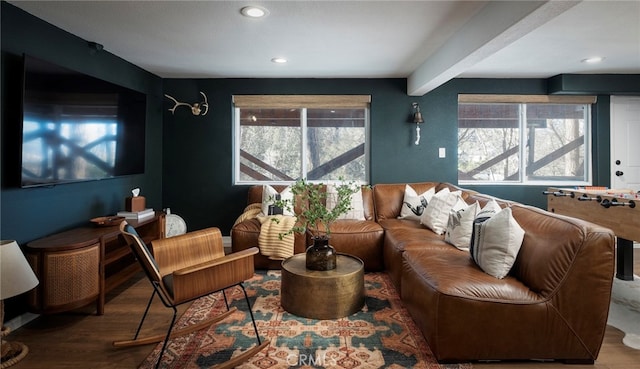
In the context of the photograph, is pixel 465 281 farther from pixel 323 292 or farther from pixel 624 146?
pixel 624 146

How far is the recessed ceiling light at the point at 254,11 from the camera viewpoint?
2.37 m

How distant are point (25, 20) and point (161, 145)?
84.4 inches

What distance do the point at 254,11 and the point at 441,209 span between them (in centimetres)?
234

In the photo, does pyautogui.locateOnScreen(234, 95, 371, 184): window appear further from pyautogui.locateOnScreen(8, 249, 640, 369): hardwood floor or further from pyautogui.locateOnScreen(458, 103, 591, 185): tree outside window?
pyautogui.locateOnScreen(8, 249, 640, 369): hardwood floor

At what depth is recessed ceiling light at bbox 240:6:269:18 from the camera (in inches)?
93.2

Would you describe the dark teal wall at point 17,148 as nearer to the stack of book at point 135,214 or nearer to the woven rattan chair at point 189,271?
the stack of book at point 135,214

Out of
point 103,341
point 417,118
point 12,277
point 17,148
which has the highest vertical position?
point 417,118

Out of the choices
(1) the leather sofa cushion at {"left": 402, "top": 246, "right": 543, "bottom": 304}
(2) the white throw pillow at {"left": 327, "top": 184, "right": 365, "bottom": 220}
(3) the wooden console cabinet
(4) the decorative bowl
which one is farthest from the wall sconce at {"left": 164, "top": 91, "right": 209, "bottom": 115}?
(1) the leather sofa cushion at {"left": 402, "top": 246, "right": 543, "bottom": 304}

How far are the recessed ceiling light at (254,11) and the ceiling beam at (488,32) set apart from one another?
59.6 inches

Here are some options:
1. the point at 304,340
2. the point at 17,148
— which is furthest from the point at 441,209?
the point at 17,148

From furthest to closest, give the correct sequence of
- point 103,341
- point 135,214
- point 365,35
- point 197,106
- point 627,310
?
1. point 197,106
2. point 135,214
3. point 365,35
4. point 627,310
5. point 103,341

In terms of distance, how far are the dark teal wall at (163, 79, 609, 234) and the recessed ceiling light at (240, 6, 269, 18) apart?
1.97 metres

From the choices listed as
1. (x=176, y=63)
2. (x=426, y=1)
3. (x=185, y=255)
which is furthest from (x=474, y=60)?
(x=176, y=63)

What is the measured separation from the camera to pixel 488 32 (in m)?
2.31
